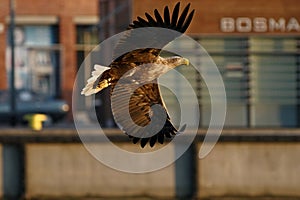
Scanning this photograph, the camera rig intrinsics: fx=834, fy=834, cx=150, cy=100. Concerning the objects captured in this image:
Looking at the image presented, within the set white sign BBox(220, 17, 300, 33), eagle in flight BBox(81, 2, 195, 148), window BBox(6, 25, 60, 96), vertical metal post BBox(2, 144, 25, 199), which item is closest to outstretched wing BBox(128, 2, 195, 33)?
eagle in flight BBox(81, 2, 195, 148)

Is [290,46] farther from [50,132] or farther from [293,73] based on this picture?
[50,132]

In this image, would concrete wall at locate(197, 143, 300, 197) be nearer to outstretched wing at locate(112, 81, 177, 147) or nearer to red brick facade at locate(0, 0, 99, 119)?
outstretched wing at locate(112, 81, 177, 147)

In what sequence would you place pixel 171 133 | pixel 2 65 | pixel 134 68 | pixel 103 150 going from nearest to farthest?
pixel 134 68 → pixel 171 133 → pixel 103 150 → pixel 2 65

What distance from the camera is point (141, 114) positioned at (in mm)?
4293

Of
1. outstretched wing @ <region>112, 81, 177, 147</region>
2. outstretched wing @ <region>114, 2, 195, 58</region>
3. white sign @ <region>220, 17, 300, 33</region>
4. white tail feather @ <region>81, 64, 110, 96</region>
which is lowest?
outstretched wing @ <region>112, 81, 177, 147</region>

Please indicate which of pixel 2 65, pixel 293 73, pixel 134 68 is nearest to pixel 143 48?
pixel 134 68

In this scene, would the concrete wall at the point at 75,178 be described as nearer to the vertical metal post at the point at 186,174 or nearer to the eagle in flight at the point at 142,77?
the vertical metal post at the point at 186,174

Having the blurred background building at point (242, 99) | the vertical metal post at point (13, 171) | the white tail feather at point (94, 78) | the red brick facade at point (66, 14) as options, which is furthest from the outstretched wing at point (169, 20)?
the red brick facade at point (66, 14)

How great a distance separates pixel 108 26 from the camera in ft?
82.6

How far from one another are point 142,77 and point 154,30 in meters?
0.26

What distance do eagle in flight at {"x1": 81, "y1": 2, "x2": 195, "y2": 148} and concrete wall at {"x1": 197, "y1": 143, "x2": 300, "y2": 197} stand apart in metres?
12.9

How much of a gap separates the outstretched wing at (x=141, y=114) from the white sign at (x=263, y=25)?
59.7 feet

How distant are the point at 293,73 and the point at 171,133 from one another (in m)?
18.2

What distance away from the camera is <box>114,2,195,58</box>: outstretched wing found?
3889 mm
